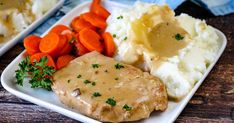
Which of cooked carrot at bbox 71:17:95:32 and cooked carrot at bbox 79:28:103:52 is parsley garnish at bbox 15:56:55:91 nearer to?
cooked carrot at bbox 79:28:103:52

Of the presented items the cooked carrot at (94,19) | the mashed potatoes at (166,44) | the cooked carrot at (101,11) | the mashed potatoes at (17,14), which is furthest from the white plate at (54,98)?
the cooked carrot at (101,11)

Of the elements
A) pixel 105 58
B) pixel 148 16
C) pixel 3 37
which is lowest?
pixel 3 37

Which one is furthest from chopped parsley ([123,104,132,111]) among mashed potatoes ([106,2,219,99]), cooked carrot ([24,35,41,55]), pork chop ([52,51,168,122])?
cooked carrot ([24,35,41,55])

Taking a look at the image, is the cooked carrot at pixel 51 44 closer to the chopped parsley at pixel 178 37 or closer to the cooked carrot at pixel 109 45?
the cooked carrot at pixel 109 45

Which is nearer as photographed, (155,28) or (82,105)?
(82,105)

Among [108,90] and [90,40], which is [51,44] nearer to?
[90,40]

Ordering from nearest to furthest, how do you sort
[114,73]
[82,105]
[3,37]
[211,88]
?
1. [82,105]
2. [114,73]
3. [211,88]
4. [3,37]

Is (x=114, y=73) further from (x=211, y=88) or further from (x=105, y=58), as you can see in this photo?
Answer: (x=211, y=88)

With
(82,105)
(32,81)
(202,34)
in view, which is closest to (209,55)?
(202,34)
